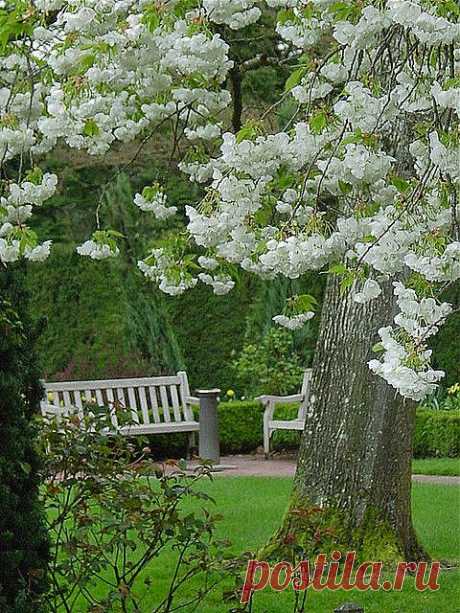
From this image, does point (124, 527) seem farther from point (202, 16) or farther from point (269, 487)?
point (269, 487)

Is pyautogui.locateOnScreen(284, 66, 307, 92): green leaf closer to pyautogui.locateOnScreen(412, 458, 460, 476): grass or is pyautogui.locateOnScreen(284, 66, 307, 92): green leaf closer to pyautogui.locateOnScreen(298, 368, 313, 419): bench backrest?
pyautogui.locateOnScreen(412, 458, 460, 476): grass

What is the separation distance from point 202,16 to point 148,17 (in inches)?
7.1

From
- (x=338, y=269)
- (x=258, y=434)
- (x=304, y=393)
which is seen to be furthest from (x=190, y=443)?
(x=338, y=269)

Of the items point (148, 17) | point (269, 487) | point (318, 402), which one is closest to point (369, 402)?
point (318, 402)

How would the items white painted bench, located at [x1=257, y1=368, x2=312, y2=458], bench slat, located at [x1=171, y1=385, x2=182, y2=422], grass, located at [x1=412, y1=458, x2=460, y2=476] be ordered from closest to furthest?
grass, located at [x1=412, y1=458, x2=460, y2=476]
white painted bench, located at [x1=257, y1=368, x2=312, y2=458]
bench slat, located at [x1=171, y1=385, x2=182, y2=422]

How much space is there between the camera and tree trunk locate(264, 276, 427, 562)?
552cm

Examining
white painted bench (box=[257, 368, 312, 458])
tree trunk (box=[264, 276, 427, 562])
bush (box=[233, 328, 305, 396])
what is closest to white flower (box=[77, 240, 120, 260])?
tree trunk (box=[264, 276, 427, 562])

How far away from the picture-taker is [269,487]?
909 cm

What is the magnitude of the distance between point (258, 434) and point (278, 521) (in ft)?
16.2

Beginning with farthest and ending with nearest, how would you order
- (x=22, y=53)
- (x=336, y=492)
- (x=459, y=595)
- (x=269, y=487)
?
(x=269, y=487) → (x=336, y=492) → (x=459, y=595) → (x=22, y=53)

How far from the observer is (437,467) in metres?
10.3

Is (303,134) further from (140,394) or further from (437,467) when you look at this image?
(140,394)

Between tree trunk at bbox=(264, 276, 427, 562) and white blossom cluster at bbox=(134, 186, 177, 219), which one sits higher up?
white blossom cluster at bbox=(134, 186, 177, 219)

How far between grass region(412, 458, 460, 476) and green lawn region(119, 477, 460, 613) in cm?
113
